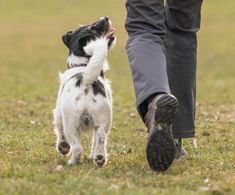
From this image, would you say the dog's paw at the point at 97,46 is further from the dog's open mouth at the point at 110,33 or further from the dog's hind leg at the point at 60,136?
the dog's hind leg at the point at 60,136

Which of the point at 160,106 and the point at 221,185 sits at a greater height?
the point at 160,106

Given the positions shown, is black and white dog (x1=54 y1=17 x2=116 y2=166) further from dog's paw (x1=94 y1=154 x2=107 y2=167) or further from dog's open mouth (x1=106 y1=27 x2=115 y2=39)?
dog's open mouth (x1=106 y1=27 x2=115 y2=39)

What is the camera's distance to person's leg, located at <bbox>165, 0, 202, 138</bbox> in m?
6.46

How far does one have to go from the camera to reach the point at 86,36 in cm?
648

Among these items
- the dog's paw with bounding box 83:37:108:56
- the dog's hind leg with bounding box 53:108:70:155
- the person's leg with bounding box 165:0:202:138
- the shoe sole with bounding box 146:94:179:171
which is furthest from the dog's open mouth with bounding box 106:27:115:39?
the shoe sole with bounding box 146:94:179:171

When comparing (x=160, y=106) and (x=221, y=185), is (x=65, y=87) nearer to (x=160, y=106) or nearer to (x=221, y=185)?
(x=160, y=106)

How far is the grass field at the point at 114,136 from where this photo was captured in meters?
5.17

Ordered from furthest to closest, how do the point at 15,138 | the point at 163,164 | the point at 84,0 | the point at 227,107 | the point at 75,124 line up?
the point at 84,0
the point at 227,107
the point at 15,138
the point at 75,124
the point at 163,164

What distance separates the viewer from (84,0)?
4509 centimetres

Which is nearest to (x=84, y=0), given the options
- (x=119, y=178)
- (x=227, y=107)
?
(x=227, y=107)

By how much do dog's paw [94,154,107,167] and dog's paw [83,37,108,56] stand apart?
0.89 metres

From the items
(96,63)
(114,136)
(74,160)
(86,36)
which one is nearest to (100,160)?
(74,160)

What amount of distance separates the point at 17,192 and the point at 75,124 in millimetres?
1387

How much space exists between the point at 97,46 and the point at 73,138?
2.71ft
